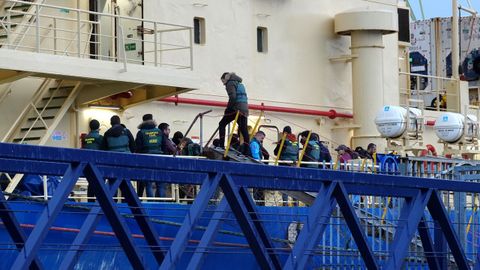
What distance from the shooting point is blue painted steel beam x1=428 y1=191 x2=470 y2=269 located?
1316 cm

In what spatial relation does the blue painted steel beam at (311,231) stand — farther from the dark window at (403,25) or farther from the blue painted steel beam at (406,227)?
the dark window at (403,25)

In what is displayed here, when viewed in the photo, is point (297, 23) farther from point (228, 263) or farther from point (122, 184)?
point (122, 184)

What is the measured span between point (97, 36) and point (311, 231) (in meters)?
10.3

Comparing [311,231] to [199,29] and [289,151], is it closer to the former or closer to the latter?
[289,151]

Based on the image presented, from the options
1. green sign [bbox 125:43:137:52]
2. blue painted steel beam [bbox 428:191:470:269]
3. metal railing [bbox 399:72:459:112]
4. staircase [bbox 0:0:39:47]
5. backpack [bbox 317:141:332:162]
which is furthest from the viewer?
metal railing [bbox 399:72:459:112]

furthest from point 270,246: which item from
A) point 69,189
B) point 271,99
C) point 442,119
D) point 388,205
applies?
point 442,119

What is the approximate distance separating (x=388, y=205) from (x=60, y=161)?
332 inches

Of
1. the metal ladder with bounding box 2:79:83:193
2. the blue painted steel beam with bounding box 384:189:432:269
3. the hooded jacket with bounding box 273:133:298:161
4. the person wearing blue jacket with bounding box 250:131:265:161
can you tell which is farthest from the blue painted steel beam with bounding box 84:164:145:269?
the hooded jacket with bounding box 273:133:298:161

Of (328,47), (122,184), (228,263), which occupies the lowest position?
(228,263)

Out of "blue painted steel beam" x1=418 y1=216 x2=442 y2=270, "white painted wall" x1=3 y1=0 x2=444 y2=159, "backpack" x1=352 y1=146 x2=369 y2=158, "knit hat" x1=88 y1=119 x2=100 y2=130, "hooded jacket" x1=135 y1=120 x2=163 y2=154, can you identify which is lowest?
"blue painted steel beam" x1=418 y1=216 x2=442 y2=270

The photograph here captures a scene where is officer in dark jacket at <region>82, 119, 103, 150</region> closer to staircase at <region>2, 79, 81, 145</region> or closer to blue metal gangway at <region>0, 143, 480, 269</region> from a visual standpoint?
staircase at <region>2, 79, 81, 145</region>

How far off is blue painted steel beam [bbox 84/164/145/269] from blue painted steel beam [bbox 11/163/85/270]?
0.15 metres

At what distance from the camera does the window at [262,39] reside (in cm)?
2470

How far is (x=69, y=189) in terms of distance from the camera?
9945 millimetres
